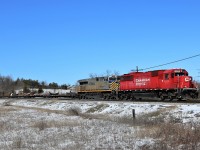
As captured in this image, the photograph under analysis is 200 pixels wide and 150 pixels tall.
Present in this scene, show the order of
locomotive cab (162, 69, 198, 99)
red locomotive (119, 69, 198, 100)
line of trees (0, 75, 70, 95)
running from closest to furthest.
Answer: locomotive cab (162, 69, 198, 99) → red locomotive (119, 69, 198, 100) → line of trees (0, 75, 70, 95)

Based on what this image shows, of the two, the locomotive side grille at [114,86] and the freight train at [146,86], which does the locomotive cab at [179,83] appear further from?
the locomotive side grille at [114,86]

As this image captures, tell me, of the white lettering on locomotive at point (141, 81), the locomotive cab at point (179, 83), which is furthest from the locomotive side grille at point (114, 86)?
the locomotive cab at point (179, 83)

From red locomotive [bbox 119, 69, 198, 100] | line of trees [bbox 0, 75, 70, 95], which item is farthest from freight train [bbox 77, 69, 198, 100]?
line of trees [bbox 0, 75, 70, 95]

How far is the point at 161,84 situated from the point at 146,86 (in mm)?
3013

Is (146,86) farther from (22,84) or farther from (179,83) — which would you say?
(22,84)

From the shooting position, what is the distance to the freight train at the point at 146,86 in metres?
37.7

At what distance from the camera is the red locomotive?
37406mm

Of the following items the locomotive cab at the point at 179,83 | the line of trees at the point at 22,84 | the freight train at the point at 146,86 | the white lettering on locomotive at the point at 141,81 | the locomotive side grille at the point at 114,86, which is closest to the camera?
the locomotive cab at the point at 179,83

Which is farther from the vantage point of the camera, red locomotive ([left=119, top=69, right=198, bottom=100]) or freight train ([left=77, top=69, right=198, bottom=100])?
freight train ([left=77, top=69, right=198, bottom=100])

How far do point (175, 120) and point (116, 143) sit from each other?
7994 millimetres

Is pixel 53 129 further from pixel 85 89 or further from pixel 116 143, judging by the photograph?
pixel 85 89

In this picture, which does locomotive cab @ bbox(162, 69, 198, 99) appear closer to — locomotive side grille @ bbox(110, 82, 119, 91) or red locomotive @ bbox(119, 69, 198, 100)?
red locomotive @ bbox(119, 69, 198, 100)

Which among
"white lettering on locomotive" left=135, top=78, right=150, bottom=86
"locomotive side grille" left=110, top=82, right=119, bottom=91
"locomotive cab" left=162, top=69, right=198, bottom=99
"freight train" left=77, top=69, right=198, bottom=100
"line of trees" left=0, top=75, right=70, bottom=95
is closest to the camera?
"locomotive cab" left=162, top=69, right=198, bottom=99

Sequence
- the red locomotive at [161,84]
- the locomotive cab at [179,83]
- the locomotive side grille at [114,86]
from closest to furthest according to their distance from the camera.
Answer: the locomotive cab at [179,83] → the red locomotive at [161,84] → the locomotive side grille at [114,86]
